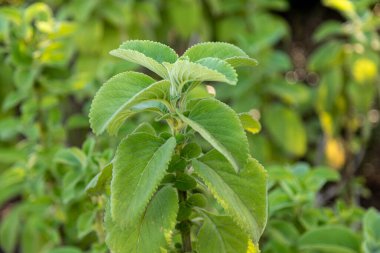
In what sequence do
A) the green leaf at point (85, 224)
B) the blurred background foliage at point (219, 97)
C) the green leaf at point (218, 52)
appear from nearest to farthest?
the green leaf at point (218, 52), the green leaf at point (85, 224), the blurred background foliage at point (219, 97)

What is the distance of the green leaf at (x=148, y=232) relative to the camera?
84 cm

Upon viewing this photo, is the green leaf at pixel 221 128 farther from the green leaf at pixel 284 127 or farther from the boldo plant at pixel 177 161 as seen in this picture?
the green leaf at pixel 284 127

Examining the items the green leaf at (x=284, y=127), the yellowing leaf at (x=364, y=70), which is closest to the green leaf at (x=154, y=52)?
the yellowing leaf at (x=364, y=70)

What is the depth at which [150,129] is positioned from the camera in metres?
0.93

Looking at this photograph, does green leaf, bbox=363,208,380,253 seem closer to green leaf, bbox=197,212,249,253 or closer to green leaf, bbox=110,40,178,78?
green leaf, bbox=197,212,249,253

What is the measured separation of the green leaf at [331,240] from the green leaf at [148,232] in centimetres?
40

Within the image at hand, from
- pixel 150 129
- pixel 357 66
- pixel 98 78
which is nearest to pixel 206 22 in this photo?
pixel 357 66

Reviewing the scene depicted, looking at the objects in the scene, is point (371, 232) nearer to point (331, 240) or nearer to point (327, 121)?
point (331, 240)

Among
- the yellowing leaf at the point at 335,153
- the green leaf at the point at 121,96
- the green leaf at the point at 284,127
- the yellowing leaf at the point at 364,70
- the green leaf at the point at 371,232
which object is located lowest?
the yellowing leaf at the point at 335,153

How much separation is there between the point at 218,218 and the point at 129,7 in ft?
5.44

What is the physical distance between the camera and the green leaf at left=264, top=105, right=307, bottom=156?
2.57 m

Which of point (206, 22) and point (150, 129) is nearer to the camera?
point (150, 129)

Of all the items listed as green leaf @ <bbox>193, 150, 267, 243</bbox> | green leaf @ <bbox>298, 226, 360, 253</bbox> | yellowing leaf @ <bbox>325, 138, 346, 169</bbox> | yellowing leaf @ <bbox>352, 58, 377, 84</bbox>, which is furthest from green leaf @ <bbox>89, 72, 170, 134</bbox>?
yellowing leaf @ <bbox>325, 138, 346, 169</bbox>

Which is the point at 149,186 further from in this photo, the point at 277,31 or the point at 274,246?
the point at 277,31
